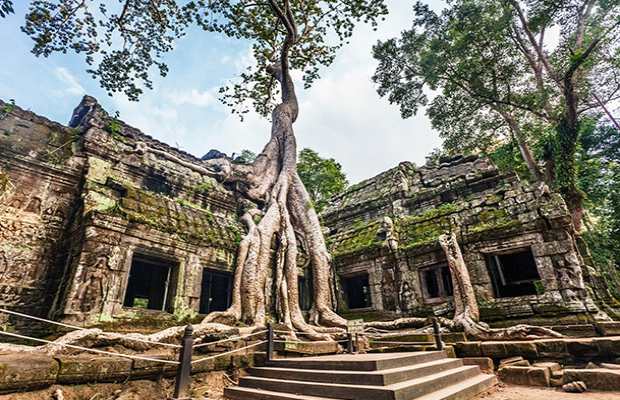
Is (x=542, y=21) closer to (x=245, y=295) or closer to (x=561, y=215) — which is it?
(x=561, y=215)

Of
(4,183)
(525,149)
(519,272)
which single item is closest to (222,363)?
(4,183)

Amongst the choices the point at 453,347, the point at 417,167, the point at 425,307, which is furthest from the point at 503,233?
the point at 417,167

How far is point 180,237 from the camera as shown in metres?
6.64

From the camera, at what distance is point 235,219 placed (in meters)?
9.16

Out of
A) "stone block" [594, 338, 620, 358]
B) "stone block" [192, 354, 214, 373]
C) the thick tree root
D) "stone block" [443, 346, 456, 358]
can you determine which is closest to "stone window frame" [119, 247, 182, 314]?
the thick tree root

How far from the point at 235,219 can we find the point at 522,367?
24.8 ft

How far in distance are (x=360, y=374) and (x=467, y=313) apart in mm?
4309

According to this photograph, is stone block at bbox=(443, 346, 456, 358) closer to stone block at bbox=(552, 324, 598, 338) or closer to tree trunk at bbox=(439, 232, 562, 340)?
tree trunk at bbox=(439, 232, 562, 340)

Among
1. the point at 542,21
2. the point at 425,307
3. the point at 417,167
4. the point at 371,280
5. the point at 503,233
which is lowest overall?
the point at 425,307

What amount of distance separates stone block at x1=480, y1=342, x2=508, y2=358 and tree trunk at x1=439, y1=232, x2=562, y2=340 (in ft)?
2.04

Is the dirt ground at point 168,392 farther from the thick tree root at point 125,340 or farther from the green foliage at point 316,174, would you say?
the green foliage at point 316,174

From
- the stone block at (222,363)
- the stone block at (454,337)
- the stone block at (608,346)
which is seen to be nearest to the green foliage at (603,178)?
the stone block at (608,346)

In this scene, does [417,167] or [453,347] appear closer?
[453,347]

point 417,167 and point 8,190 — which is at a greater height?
point 417,167
